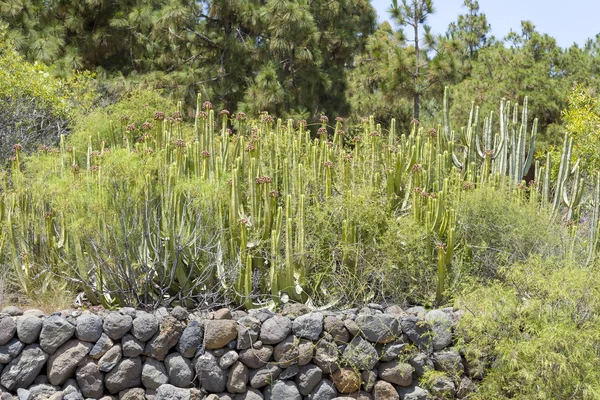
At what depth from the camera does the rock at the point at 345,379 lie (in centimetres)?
547

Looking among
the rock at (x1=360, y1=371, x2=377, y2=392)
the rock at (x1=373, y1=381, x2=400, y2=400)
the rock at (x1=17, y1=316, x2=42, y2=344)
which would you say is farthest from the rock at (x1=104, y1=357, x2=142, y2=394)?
the rock at (x1=373, y1=381, x2=400, y2=400)

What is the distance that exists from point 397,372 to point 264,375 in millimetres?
1006

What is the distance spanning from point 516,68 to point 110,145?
10.5 meters

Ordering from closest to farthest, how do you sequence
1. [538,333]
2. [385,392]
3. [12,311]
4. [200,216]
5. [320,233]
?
[538,333], [385,392], [12,311], [200,216], [320,233]

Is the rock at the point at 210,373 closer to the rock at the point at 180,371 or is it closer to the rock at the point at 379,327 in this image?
the rock at the point at 180,371

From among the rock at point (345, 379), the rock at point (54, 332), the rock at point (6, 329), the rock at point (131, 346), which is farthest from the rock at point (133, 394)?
the rock at point (345, 379)

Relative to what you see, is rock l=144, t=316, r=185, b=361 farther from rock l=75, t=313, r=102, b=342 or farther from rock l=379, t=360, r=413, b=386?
Answer: rock l=379, t=360, r=413, b=386

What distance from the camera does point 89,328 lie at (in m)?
5.45

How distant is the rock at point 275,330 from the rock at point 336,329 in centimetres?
29

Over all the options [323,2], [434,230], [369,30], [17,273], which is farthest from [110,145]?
[369,30]

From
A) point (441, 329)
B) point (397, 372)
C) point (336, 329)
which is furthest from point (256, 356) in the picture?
point (441, 329)

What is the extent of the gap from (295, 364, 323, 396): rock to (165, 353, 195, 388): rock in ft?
2.68

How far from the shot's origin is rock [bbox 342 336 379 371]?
5.46 metres

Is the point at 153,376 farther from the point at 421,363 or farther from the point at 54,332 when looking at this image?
the point at 421,363
